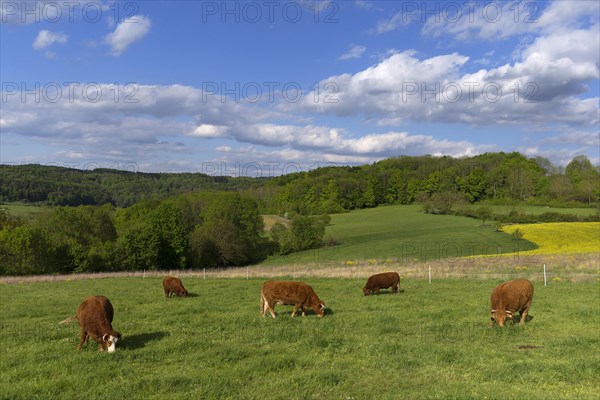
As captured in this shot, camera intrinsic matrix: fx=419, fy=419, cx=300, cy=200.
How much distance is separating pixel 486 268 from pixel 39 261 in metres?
54.2

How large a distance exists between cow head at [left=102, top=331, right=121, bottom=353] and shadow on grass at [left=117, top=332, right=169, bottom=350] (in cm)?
40

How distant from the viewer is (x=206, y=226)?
7581 cm

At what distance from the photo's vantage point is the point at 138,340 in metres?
12.4

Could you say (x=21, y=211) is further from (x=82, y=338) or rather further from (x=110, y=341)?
(x=110, y=341)

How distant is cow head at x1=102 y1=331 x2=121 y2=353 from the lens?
11016mm

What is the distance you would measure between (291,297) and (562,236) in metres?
56.8

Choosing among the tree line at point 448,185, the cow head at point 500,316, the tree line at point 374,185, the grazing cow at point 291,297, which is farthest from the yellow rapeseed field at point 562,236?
the grazing cow at point 291,297

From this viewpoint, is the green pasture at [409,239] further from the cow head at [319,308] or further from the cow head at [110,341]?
the cow head at [110,341]

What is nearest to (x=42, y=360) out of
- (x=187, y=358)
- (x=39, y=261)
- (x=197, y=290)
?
(x=187, y=358)

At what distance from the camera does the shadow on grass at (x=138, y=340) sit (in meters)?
11.6

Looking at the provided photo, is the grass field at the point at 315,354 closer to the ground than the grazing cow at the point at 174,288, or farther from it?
farther from it

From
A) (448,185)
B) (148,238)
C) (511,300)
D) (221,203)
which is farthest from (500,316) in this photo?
(448,185)

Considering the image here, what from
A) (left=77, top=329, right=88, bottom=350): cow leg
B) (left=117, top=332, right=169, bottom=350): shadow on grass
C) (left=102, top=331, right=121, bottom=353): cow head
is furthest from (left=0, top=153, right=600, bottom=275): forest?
(left=102, top=331, right=121, bottom=353): cow head

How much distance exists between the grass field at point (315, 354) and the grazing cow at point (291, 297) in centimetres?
55
